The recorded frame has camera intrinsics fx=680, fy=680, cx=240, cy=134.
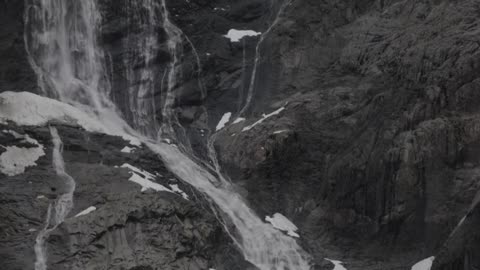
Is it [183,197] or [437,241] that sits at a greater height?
[183,197]

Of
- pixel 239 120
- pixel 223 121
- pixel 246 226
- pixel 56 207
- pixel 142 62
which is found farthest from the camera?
pixel 142 62

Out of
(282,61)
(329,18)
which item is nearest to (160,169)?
(282,61)

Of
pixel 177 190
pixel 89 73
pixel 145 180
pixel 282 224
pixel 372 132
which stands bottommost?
pixel 282 224

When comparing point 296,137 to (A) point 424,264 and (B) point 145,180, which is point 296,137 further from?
(A) point 424,264

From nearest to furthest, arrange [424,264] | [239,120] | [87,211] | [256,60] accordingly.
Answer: [87,211]
[424,264]
[239,120]
[256,60]

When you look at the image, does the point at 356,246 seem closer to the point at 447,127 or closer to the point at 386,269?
the point at 386,269

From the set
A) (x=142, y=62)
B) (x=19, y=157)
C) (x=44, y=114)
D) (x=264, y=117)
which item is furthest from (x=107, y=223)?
(x=142, y=62)
